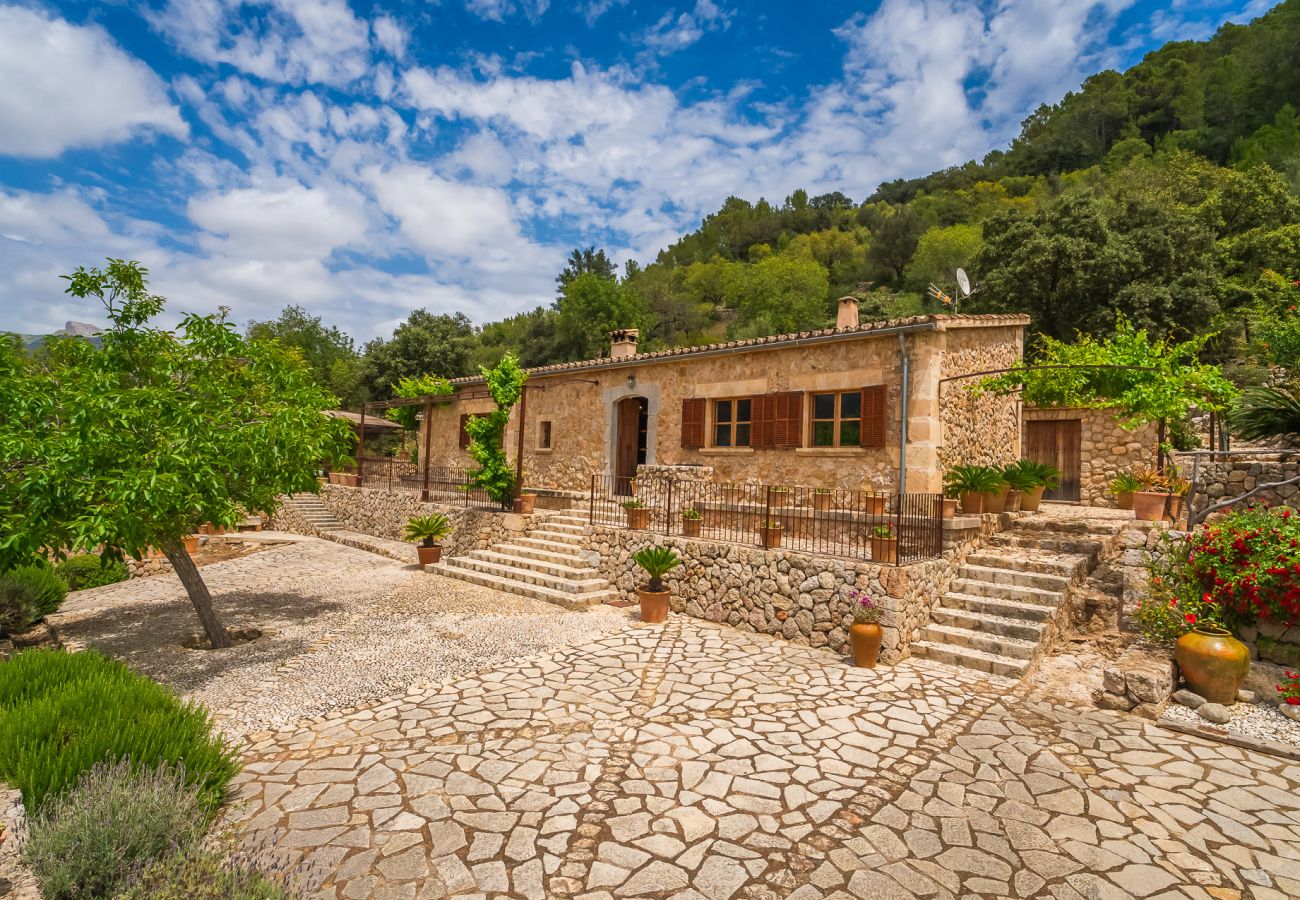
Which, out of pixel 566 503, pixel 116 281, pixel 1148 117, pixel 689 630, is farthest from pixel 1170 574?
pixel 1148 117

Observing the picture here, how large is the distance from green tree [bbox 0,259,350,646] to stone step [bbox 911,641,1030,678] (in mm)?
7660

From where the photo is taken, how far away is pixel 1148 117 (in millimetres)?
42406

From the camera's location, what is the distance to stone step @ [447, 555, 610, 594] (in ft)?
33.9

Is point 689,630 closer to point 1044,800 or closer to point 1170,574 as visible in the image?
point 1044,800

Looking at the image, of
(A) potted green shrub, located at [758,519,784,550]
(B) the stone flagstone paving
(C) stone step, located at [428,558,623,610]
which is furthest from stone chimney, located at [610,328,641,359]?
(B) the stone flagstone paving

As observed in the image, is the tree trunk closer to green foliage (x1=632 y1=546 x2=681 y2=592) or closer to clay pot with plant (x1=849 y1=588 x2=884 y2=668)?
green foliage (x1=632 y1=546 x2=681 y2=592)

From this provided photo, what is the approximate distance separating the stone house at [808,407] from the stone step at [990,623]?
2947 millimetres

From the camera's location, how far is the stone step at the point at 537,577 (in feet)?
33.9

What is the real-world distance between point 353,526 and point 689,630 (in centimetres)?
1350

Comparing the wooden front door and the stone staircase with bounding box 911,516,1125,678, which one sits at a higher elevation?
the wooden front door

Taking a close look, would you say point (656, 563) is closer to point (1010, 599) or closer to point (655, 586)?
point (655, 586)

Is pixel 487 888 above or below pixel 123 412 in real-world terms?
below

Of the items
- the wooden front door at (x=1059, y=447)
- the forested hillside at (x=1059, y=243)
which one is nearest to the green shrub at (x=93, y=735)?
the wooden front door at (x=1059, y=447)

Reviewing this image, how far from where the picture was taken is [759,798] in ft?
14.3
